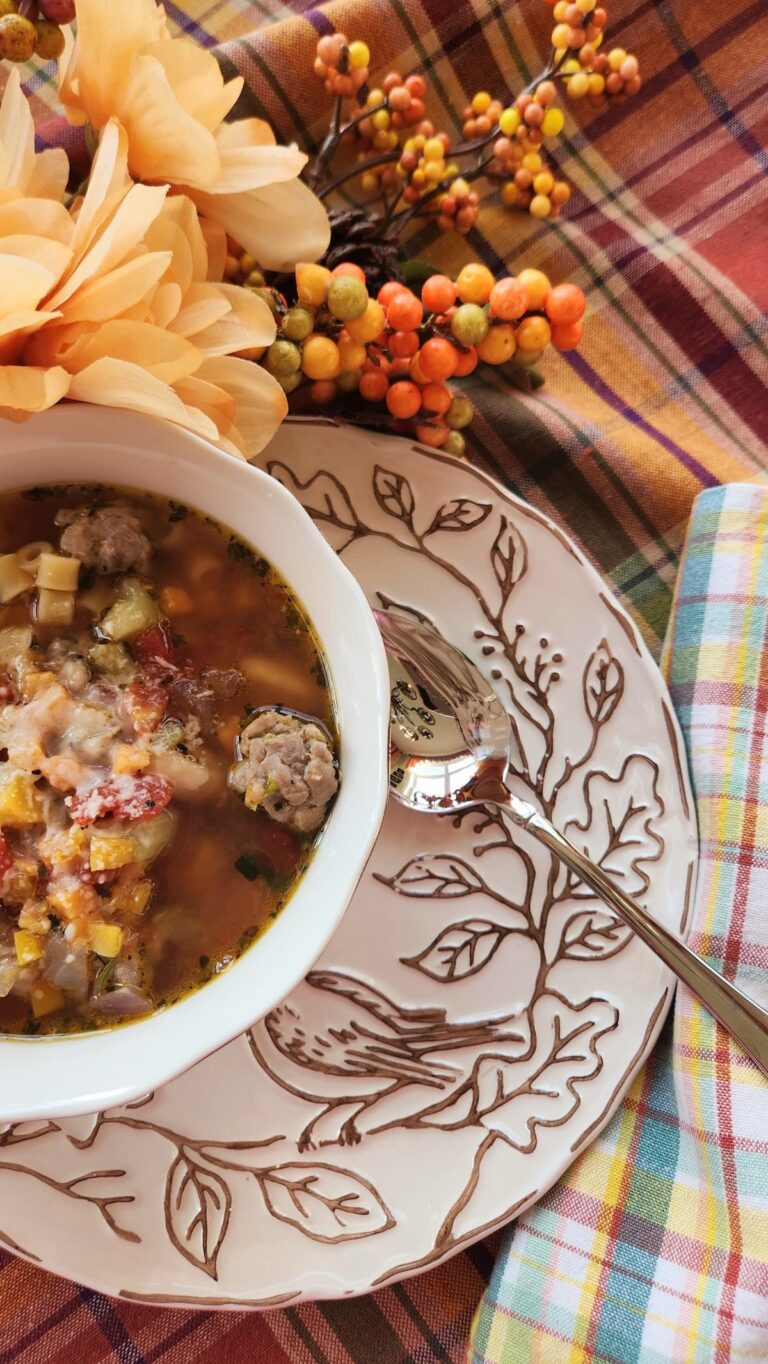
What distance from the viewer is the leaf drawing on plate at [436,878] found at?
6.24 feet

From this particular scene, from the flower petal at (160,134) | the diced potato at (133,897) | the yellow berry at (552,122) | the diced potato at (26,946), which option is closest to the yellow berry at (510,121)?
the yellow berry at (552,122)

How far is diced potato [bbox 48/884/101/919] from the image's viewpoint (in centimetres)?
159

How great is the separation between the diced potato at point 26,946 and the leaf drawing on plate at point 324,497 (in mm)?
916

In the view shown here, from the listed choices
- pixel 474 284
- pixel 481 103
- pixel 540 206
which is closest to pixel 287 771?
pixel 474 284

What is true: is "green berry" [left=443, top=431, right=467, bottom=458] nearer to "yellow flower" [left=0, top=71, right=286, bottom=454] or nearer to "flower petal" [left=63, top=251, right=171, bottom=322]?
"yellow flower" [left=0, top=71, right=286, bottom=454]

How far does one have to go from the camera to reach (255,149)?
5.56ft

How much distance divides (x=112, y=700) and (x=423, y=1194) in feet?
3.45

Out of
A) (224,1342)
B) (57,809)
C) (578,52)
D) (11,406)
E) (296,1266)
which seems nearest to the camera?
(11,406)

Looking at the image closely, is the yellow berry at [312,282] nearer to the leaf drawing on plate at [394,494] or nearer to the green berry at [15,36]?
the leaf drawing on plate at [394,494]

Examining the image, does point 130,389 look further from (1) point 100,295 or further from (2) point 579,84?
(2) point 579,84

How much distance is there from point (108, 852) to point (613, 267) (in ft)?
5.53

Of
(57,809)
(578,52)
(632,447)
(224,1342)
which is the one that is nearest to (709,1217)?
(224,1342)

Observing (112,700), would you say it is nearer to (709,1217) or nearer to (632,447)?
(632,447)

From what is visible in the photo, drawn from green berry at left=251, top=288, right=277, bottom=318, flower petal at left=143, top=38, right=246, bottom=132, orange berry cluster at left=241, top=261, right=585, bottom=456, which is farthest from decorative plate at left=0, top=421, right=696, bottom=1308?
flower petal at left=143, top=38, right=246, bottom=132
